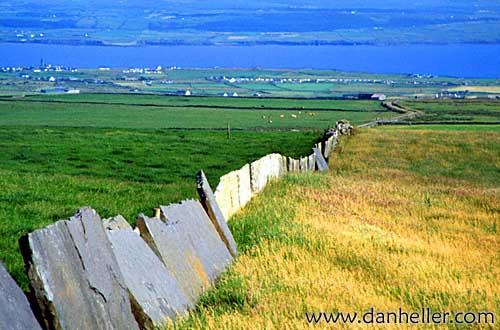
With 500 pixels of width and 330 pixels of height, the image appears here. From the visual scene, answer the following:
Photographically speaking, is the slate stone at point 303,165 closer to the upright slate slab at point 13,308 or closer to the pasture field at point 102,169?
the pasture field at point 102,169

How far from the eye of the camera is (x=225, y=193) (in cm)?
1509

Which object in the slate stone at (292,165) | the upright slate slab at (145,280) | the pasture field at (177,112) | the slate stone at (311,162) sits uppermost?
the upright slate slab at (145,280)

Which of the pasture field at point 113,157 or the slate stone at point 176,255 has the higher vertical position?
the slate stone at point 176,255

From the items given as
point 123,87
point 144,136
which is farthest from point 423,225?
point 123,87

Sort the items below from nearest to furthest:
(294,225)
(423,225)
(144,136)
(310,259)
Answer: (310,259), (294,225), (423,225), (144,136)

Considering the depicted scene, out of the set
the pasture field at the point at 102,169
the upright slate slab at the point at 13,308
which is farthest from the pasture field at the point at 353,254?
the pasture field at the point at 102,169

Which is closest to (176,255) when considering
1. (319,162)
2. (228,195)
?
(228,195)

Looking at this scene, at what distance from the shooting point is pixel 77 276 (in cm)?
788

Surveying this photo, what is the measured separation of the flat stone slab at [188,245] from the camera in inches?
388

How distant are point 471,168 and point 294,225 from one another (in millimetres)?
22055

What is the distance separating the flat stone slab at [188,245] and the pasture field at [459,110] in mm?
68295

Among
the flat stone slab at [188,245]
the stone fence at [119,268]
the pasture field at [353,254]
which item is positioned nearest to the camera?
the stone fence at [119,268]

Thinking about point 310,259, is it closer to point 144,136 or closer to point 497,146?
point 497,146

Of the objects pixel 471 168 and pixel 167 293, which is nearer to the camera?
pixel 167 293
